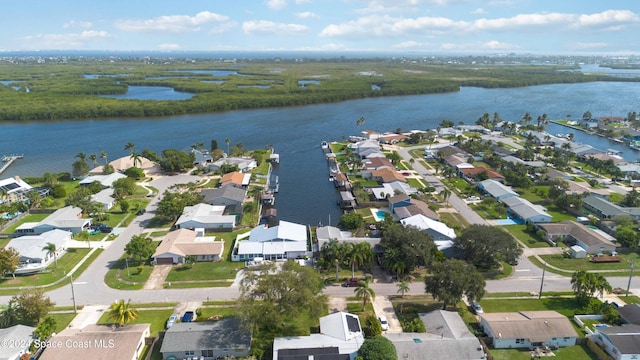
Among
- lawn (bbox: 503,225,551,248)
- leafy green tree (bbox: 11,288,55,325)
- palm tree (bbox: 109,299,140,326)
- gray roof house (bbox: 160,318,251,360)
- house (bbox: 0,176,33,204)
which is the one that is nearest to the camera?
gray roof house (bbox: 160,318,251,360)

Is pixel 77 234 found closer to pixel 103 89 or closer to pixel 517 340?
pixel 517 340

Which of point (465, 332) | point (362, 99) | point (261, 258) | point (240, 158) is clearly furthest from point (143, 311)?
point (362, 99)

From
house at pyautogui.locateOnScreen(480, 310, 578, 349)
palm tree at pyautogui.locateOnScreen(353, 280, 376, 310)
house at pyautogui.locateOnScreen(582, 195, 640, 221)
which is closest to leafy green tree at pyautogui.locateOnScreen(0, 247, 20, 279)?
palm tree at pyautogui.locateOnScreen(353, 280, 376, 310)

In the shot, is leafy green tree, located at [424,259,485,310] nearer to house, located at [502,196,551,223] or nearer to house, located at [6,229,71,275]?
house, located at [502,196,551,223]

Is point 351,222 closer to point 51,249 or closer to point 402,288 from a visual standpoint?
point 402,288

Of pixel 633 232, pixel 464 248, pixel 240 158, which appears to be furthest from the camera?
pixel 240 158

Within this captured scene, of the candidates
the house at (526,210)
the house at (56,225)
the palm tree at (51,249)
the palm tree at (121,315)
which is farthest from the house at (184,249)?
the house at (526,210)
